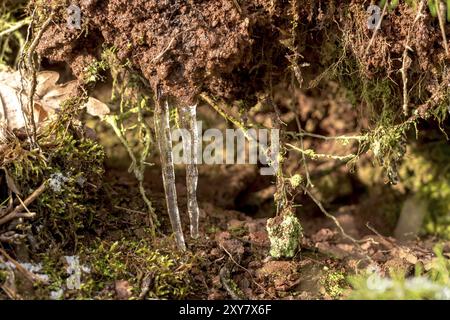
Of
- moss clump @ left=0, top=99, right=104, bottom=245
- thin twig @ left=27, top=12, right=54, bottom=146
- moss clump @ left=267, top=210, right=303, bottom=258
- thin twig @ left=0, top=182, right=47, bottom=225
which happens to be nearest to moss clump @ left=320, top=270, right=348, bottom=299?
moss clump @ left=267, top=210, right=303, bottom=258

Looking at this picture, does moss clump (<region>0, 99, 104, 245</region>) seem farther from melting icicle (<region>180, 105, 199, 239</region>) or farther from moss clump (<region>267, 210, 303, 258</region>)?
moss clump (<region>267, 210, 303, 258</region>)

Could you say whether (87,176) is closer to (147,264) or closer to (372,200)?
(147,264)

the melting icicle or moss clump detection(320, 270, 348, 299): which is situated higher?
the melting icicle

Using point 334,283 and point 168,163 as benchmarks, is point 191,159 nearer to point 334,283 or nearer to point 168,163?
point 168,163

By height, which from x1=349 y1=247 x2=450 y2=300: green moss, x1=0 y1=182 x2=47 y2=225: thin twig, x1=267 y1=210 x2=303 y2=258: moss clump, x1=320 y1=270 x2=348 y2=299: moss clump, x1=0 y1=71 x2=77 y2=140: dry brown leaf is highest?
x1=0 y1=71 x2=77 y2=140: dry brown leaf

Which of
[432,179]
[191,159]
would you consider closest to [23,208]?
[191,159]

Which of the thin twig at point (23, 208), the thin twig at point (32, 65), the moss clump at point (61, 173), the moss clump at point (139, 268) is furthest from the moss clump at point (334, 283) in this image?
the thin twig at point (32, 65)
